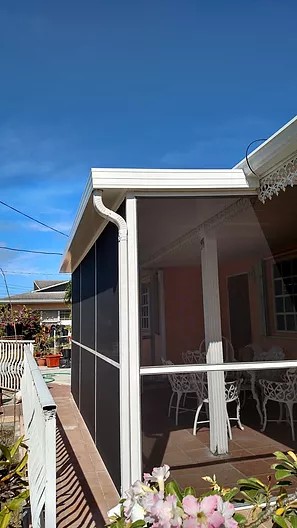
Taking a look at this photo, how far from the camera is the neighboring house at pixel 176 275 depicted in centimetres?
310

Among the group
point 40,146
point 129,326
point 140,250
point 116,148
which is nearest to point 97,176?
point 140,250

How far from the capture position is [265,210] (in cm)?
402

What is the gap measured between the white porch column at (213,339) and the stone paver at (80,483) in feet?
3.77


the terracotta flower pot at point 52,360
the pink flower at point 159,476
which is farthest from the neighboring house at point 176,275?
the terracotta flower pot at point 52,360

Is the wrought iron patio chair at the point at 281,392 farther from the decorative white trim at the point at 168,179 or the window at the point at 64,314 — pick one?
the window at the point at 64,314

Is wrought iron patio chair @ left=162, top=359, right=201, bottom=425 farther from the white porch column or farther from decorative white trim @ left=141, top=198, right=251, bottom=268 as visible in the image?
decorative white trim @ left=141, top=198, right=251, bottom=268

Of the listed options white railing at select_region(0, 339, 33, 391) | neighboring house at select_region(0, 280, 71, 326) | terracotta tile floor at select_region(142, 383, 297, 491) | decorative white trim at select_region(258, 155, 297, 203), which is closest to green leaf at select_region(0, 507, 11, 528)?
terracotta tile floor at select_region(142, 383, 297, 491)

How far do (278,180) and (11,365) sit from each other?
692 cm

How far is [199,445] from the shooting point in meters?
3.97

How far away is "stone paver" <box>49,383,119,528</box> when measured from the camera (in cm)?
304

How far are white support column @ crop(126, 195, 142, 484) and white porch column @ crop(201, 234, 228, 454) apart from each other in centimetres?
114

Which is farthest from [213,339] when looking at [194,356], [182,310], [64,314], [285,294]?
[64,314]

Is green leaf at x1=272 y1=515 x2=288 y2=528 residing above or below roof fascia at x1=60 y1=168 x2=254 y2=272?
below

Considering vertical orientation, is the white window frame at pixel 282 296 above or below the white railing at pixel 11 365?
above
